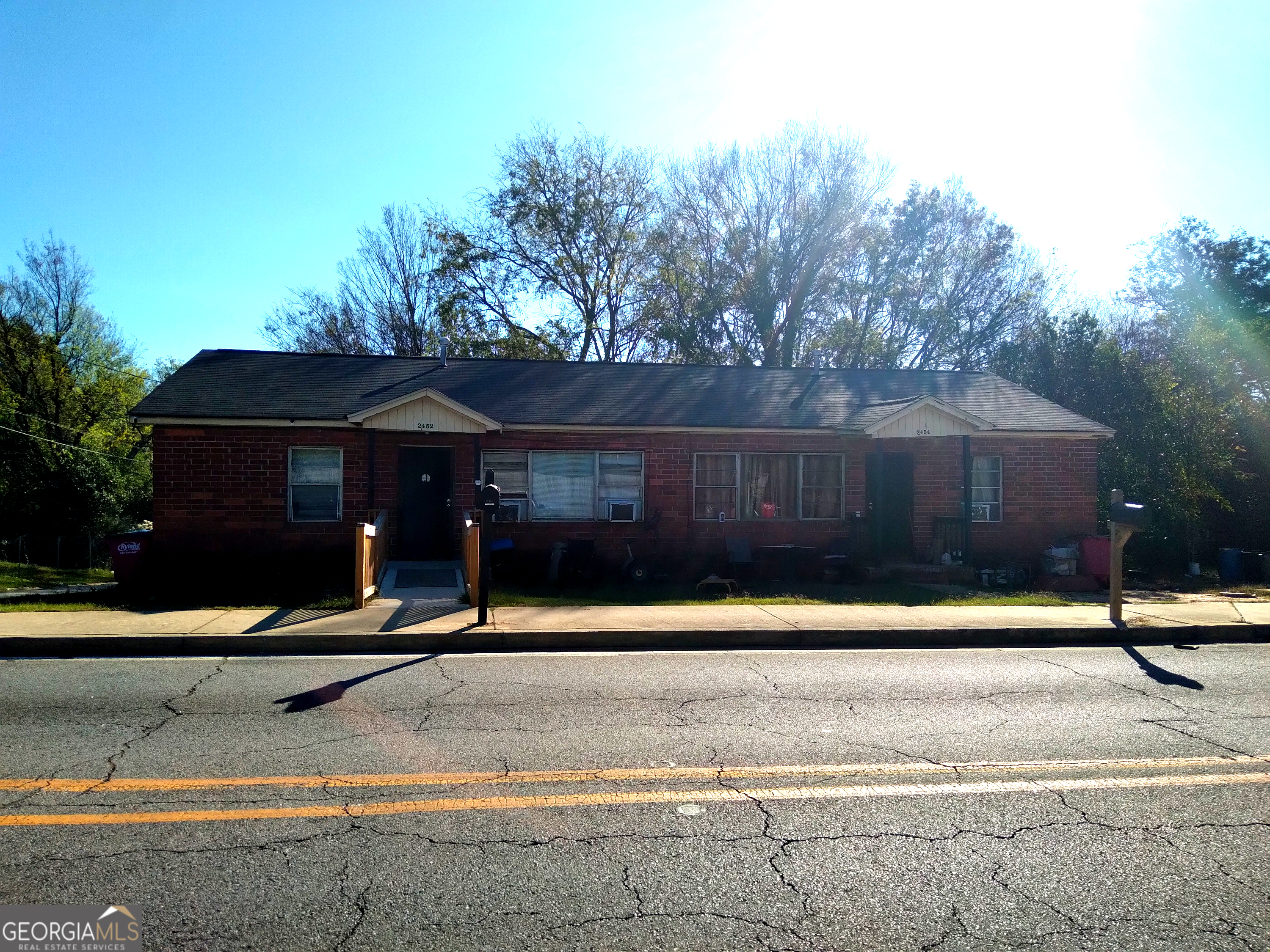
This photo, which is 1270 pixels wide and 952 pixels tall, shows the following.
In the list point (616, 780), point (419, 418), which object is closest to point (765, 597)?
point (419, 418)

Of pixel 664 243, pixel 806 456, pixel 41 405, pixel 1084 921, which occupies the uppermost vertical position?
pixel 664 243

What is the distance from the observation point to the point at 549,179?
113 feet

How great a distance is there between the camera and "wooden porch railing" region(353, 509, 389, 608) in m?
11.6

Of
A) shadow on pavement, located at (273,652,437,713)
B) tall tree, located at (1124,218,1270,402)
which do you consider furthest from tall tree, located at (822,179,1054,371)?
shadow on pavement, located at (273,652,437,713)

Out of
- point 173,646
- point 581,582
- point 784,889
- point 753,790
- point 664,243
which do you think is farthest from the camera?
point 664,243

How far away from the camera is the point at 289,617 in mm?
10930

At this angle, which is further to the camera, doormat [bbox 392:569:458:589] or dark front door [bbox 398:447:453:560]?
dark front door [bbox 398:447:453:560]

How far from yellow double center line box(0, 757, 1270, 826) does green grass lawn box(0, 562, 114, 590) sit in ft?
51.5

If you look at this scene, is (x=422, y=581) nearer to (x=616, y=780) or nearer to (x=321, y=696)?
(x=321, y=696)

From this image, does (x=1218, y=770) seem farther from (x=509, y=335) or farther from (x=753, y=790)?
(x=509, y=335)

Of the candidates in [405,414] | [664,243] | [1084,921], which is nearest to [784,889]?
[1084,921]

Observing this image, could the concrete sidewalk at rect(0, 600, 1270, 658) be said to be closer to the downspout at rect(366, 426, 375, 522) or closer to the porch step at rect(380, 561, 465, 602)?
the porch step at rect(380, 561, 465, 602)

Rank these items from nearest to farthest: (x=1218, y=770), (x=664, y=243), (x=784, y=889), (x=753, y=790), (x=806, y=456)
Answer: (x=784, y=889) < (x=753, y=790) < (x=1218, y=770) < (x=806, y=456) < (x=664, y=243)

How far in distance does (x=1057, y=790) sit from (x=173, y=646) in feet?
27.3
